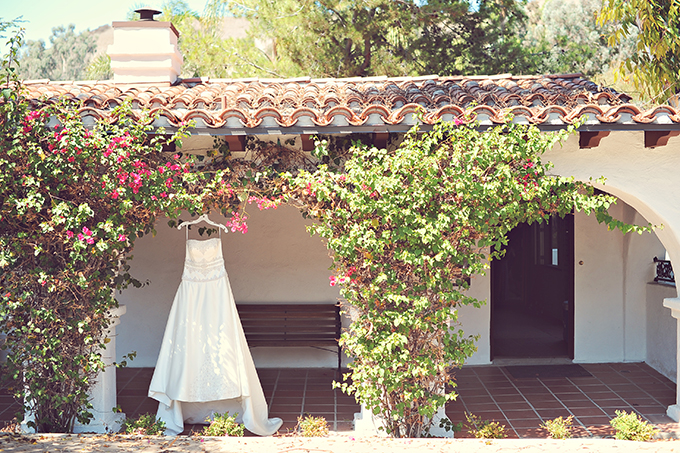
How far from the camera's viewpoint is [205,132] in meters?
4.41

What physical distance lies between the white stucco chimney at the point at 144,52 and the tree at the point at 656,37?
507cm

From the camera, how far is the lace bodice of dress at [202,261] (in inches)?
200

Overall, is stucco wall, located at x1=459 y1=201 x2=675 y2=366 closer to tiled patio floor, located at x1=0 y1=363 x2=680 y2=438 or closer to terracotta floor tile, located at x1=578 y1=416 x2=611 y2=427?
tiled patio floor, located at x1=0 y1=363 x2=680 y2=438

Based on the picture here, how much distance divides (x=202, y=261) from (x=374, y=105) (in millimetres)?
2099

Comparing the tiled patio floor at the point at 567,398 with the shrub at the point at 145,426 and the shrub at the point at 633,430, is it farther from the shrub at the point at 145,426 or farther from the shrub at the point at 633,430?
the shrub at the point at 145,426

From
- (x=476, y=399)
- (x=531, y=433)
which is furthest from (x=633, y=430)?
(x=476, y=399)

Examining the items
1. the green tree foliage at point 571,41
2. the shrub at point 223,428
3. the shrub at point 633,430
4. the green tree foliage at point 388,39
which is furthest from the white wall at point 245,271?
the green tree foliage at point 571,41

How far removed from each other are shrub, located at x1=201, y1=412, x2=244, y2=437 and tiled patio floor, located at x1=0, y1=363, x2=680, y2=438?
48 cm

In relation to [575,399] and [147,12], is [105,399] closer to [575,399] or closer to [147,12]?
[575,399]

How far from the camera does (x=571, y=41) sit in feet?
67.7

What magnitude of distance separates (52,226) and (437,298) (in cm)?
307

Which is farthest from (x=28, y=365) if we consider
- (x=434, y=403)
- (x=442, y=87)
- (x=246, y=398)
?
(x=442, y=87)

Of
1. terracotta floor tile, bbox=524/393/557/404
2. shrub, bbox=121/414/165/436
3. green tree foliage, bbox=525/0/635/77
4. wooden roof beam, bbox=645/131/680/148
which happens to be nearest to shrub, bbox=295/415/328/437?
shrub, bbox=121/414/165/436

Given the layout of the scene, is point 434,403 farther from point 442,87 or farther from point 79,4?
point 79,4
